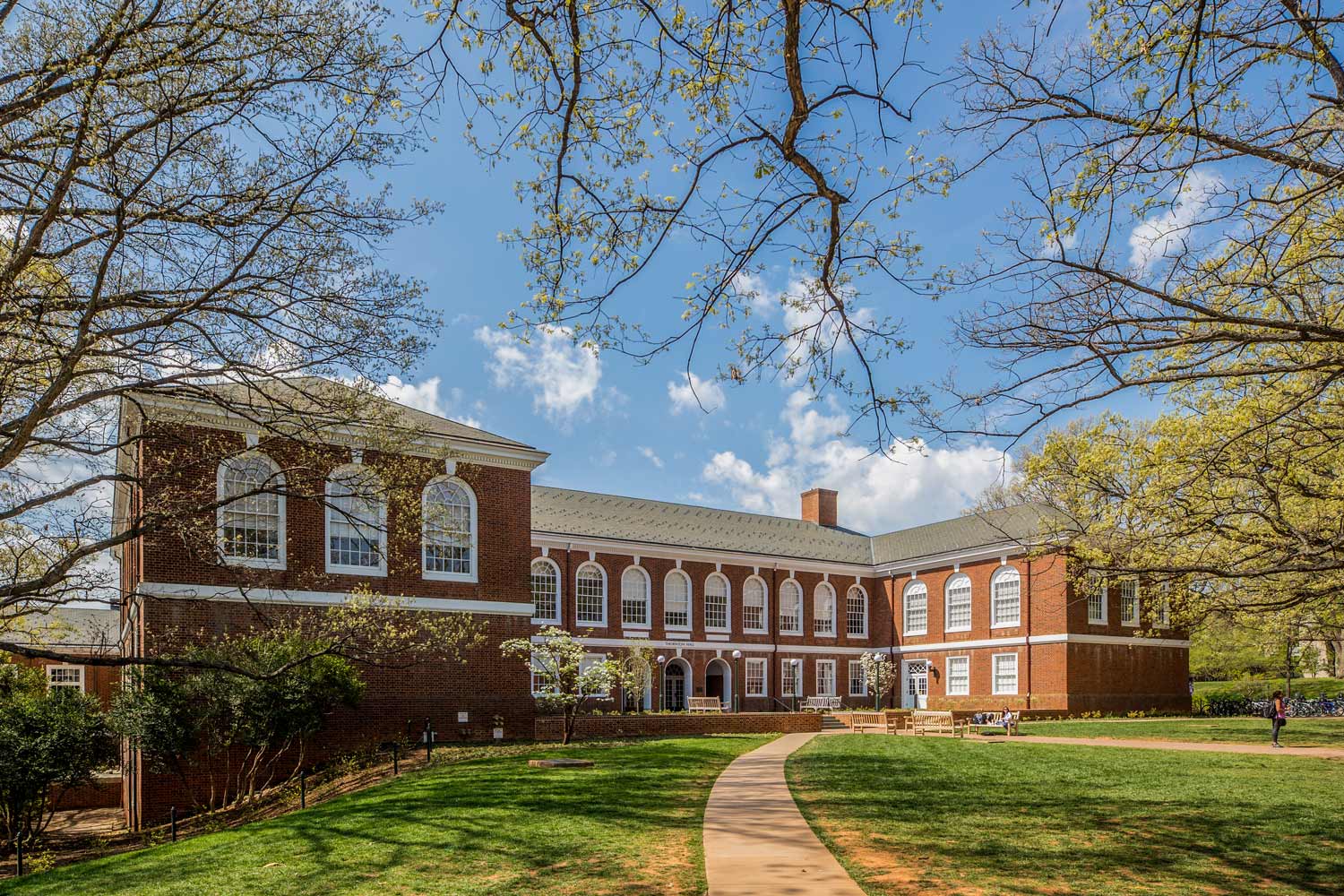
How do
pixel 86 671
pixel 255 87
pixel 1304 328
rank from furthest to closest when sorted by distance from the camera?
pixel 86 671 < pixel 255 87 < pixel 1304 328

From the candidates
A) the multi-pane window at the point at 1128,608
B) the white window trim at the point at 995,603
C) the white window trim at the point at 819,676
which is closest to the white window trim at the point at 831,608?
the white window trim at the point at 819,676

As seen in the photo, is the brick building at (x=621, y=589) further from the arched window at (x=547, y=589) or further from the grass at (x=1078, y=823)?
the grass at (x=1078, y=823)

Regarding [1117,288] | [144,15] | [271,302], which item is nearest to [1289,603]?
[1117,288]

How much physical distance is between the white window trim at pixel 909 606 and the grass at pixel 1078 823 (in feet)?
79.5

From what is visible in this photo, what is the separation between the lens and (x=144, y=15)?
955 cm

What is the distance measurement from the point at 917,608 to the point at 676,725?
65.8 feet

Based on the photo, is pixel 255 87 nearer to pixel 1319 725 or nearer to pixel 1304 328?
pixel 1304 328

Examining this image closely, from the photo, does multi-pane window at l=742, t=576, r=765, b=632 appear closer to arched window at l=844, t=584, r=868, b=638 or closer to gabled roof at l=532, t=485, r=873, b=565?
gabled roof at l=532, t=485, r=873, b=565

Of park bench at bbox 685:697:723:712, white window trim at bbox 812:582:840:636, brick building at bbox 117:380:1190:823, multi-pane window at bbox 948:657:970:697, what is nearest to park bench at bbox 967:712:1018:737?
brick building at bbox 117:380:1190:823

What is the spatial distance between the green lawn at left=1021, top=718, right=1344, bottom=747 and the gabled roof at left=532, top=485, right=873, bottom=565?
14087 mm

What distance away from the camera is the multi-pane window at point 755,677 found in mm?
41656

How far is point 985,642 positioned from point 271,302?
3432 centimetres

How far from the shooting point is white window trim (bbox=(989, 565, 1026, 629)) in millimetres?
38375

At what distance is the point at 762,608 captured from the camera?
42781mm
